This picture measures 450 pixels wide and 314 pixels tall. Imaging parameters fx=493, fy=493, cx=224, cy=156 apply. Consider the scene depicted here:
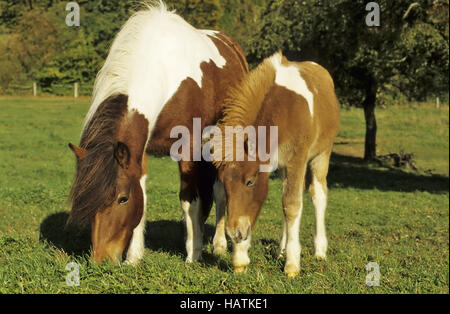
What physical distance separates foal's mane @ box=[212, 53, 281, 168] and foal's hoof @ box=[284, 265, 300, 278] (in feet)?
4.73

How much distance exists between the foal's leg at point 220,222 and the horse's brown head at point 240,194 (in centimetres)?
159

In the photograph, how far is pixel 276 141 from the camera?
539 centimetres

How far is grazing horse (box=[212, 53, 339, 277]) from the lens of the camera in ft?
16.6

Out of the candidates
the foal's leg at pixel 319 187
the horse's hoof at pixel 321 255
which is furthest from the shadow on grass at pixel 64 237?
the foal's leg at pixel 319 187

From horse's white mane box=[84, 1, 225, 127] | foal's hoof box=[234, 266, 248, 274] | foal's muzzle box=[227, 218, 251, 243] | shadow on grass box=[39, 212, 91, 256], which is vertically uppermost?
horse's white mane box=[84, 1, 225, 127]

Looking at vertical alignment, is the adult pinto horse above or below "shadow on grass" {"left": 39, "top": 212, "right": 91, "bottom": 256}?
above

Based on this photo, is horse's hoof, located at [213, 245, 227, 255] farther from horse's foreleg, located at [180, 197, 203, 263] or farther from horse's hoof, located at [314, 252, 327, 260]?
horse's hoof, located at [314, 252, 327, 260]

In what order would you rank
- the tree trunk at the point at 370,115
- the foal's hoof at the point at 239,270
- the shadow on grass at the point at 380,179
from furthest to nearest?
1. the tree trunk at the point at 370,115
2. the shadow on grass at the point at 380,179
3. the foal's hoof at the point at 239,270

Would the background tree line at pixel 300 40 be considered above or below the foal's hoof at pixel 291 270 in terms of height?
above

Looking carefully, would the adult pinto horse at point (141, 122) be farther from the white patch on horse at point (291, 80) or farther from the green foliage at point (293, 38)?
the green foliage at point (293, 38)

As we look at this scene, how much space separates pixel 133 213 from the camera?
16.4 feet

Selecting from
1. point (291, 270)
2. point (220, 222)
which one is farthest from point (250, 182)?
point (220, 222)

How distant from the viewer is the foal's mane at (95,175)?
455cm

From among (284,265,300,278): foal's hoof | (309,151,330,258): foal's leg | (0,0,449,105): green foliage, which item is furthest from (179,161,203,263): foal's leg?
(0,0,449,105): green foliage
